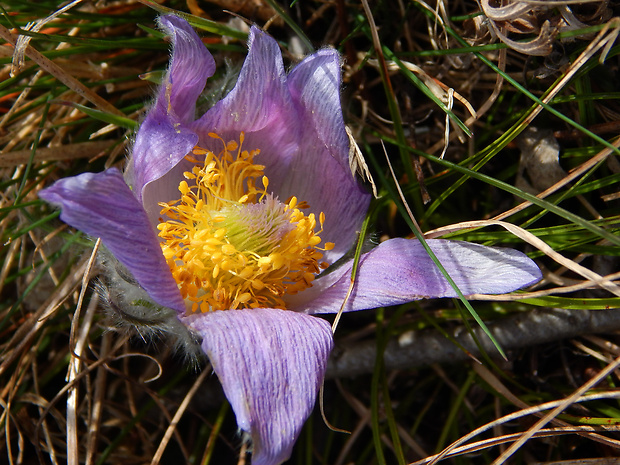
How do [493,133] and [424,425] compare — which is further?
[424,425]

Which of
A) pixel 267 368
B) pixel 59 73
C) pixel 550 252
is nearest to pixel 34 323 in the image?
pixel 59 73

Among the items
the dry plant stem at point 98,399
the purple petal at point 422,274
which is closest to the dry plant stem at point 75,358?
the dry plant stem at point 98,399

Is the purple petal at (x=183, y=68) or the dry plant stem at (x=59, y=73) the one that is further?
the dry plant stem at (x=59, y=73)

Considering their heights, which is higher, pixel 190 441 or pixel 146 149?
pixel 146 149

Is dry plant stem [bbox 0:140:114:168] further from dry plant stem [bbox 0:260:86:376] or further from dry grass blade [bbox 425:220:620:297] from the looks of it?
dry grass blade [bbox 425:220:620:297]

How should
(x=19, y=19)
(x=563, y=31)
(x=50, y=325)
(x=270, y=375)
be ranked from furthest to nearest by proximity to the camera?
(x=50, y=325) → (x=19, y=19) → (x=563, y=31) → (x=270, y=375)

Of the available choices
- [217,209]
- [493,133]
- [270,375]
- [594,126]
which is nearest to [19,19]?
[217,209]

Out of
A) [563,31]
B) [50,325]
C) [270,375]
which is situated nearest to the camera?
[270,375]

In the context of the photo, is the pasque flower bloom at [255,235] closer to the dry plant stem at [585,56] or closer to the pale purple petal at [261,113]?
the pale purple petal at [261,113]

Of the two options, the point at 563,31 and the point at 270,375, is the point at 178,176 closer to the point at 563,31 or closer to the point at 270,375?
the point at 270,375

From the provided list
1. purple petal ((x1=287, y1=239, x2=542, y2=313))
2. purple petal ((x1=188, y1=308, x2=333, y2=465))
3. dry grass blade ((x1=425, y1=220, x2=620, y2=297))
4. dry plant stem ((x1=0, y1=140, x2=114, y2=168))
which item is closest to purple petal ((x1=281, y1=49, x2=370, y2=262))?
purple petal ((x1=287, y1=239, x2=542, y2=313))
